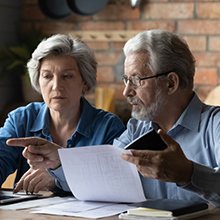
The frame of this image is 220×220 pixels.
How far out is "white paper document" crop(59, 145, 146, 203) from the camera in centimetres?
202

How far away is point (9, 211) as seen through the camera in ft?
6.80

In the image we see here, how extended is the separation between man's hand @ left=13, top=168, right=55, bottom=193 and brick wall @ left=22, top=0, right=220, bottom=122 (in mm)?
1711

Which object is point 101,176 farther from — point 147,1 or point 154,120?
point 147,1

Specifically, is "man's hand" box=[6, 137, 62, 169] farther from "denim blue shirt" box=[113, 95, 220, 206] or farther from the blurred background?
the blurred background

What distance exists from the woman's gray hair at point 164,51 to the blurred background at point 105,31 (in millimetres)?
1687

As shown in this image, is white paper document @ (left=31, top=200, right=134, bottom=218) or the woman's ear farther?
the woman's ear

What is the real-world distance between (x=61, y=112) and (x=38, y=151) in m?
0.46

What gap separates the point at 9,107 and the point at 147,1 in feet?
3.37

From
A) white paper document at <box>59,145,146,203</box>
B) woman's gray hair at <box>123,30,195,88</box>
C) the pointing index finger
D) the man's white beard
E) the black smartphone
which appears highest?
woman's gray hair at <box>123,30,195,88</box>

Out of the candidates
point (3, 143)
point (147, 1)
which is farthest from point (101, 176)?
point (147, 1)

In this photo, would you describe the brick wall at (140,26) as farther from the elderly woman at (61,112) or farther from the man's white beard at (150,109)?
the man's white beard at (150,109)

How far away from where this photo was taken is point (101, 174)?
208 cm

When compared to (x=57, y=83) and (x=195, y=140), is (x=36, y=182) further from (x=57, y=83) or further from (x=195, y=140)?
(x=195, y=140)

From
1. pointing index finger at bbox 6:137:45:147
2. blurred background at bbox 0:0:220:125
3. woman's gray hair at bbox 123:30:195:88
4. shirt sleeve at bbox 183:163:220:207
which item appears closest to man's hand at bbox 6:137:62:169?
pointing index finger at bbox 6:137:45:147
